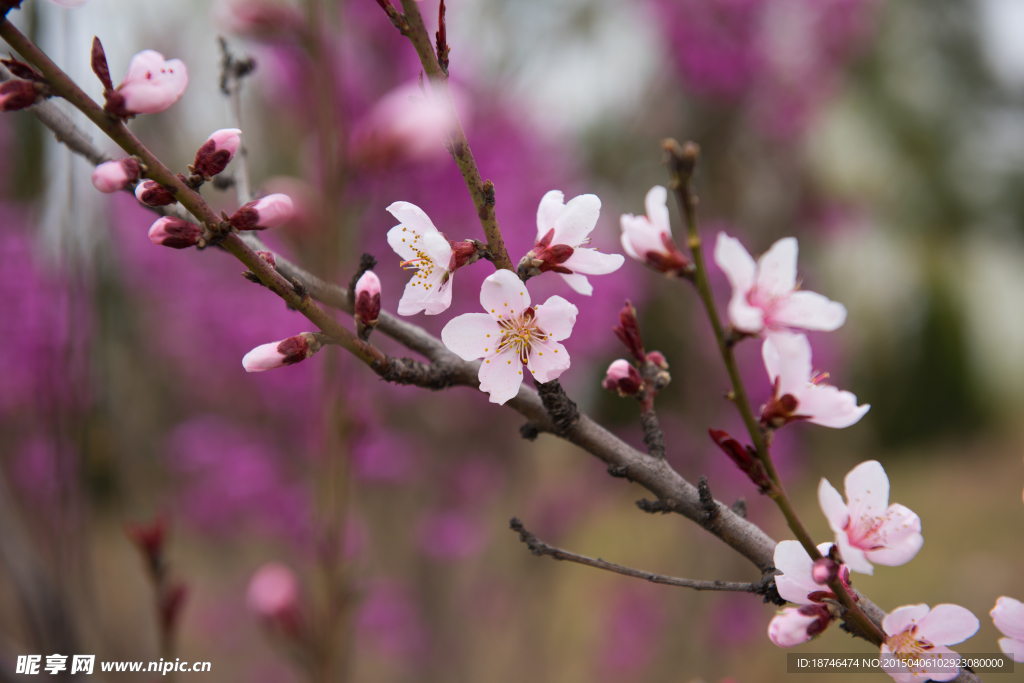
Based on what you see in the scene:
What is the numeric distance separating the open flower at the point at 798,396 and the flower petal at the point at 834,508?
0.06 meters

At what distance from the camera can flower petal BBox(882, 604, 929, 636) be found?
13.7 inches

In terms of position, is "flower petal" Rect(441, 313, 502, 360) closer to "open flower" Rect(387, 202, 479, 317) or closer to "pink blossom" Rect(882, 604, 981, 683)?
"open flower" Rect(387, 202, 479, 317)

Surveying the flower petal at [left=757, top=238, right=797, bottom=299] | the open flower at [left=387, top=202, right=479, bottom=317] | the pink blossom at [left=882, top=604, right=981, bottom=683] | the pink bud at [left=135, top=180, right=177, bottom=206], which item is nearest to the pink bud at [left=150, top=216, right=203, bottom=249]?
the pink bud at [left=135, top=180, right=177, bottom=206]

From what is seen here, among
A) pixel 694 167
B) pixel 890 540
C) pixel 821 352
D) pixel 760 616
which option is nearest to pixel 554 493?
pixel 760 616

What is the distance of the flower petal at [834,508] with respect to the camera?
1.22ft

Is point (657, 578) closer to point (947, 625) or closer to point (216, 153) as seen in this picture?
point (947, 625)

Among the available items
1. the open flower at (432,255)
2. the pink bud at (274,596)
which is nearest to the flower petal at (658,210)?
the open flower at (432,255)

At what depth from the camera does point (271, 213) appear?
0.36 metres

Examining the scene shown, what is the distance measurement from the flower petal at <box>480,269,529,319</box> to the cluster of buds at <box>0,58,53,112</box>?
26cm

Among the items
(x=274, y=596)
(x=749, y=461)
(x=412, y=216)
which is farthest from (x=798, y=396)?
(x=274, y=596)

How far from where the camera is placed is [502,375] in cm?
39

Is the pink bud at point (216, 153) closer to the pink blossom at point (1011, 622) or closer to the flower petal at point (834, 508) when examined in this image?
the flower petal at point (834, 508)

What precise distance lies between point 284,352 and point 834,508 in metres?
0.36

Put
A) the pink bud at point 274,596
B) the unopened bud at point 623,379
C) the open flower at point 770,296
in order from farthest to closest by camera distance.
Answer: the pink bud at point 274,596, the unopened bud at point 623,379, the open flower at point 770,296
